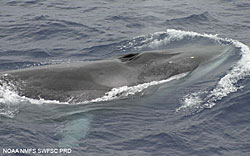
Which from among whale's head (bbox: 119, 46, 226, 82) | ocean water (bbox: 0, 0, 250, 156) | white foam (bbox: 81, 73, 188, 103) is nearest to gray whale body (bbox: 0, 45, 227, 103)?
whale's head (bbox: 119, 46, 226, 82)

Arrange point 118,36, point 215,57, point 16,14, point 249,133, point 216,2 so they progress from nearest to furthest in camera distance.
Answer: point 249,133
point 215,57
point 118,36
point 16,14
point 216,2

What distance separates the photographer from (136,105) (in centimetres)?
1603

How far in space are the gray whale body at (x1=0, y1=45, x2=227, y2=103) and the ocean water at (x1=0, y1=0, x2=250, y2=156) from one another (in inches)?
12.4

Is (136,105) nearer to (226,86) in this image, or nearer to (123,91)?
(123,91)

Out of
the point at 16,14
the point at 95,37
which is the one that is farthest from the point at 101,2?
the point at 95,37

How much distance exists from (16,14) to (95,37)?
8621 millimetres

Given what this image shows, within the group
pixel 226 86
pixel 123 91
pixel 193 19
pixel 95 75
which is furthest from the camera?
pixel 193 19

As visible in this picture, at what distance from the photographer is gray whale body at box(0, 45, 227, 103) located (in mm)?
16031

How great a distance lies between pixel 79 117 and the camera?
1494 centimetres

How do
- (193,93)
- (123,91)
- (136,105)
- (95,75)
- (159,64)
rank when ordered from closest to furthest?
(136,105), (123,91), (95,75), (193,93), (159,64)

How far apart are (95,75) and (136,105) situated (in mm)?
1942

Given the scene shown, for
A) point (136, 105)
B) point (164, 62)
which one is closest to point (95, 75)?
point (136, 105)

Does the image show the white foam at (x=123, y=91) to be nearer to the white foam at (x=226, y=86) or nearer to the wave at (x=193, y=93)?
the wave at (x=193, y=93)

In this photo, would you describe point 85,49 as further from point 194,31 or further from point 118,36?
point 194,31
